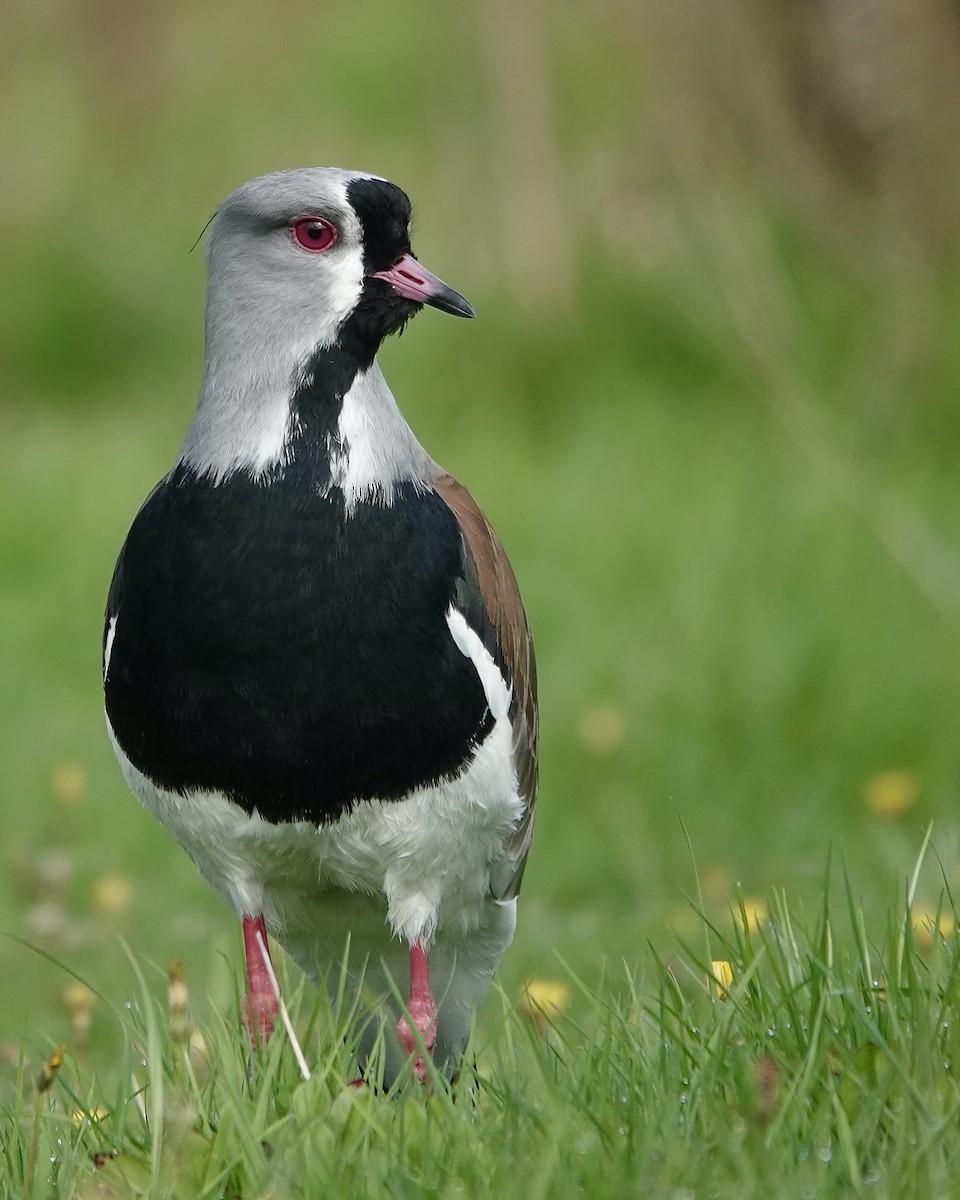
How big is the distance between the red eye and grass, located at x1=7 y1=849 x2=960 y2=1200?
54.9 inches

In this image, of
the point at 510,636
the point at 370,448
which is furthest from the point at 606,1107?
the point at 370,448

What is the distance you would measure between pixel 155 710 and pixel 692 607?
3925 millimetres

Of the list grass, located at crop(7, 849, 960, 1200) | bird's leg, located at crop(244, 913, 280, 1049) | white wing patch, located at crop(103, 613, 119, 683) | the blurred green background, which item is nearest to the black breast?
white wing patch, located at crop(103, 613, 119, 683)

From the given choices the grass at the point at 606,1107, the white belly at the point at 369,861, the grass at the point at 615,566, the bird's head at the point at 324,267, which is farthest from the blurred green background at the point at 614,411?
the bird's head at the point at 324,267

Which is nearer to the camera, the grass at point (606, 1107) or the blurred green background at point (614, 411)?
the grass at point (606, 1107)

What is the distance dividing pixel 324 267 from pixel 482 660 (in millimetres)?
787

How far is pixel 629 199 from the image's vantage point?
912 cm

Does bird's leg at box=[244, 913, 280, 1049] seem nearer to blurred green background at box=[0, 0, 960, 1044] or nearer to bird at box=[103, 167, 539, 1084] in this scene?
bird at box=[103, 167, 539, 1084]

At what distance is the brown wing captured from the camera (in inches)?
143

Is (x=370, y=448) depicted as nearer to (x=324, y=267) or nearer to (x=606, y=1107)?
(x=324, y=267)

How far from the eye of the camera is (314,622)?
3.31 m

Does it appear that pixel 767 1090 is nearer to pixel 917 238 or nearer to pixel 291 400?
pixel 291 400

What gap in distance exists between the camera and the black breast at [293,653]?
3307mm

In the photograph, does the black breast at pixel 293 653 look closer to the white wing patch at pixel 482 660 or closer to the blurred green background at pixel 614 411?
the white wing patch at pixel 482 660
